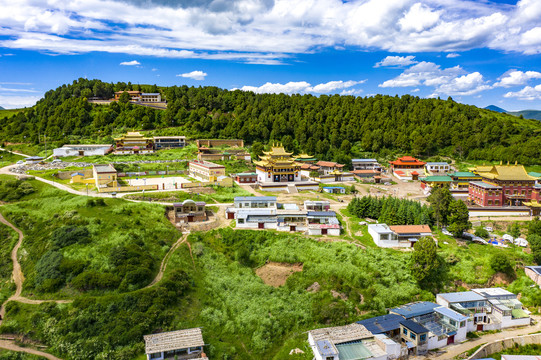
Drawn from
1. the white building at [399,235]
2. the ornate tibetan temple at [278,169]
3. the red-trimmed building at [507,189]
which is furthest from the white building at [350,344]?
the ornate tibetan temple at [278,169]

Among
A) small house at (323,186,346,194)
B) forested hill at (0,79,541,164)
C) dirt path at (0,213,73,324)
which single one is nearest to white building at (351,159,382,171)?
forested hill at (0,79,541,164)

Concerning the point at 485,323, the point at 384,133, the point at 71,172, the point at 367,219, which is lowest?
the point at 485,323

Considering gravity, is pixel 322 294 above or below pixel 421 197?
below

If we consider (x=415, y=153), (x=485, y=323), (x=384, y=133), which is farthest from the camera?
(x=384, y=133)

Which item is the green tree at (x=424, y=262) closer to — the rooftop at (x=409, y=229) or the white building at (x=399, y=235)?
the white building at (x=399, y=235)

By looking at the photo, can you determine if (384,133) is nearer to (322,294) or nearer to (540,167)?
(540,167)

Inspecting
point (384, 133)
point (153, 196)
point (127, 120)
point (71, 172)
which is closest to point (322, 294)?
point (153, 196)

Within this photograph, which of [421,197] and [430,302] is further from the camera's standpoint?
[421,197]
